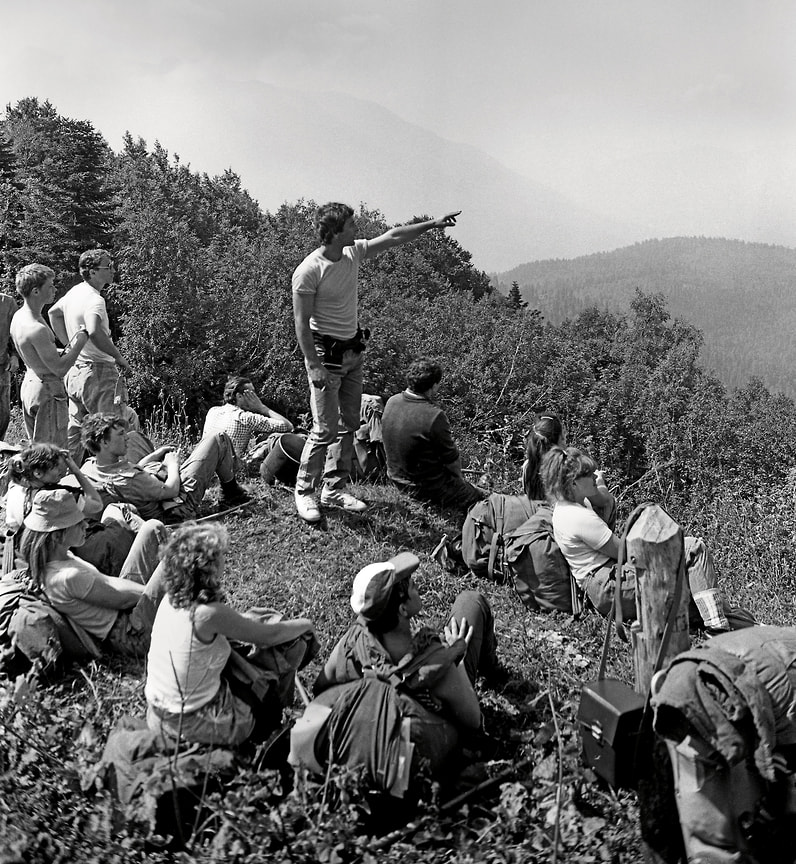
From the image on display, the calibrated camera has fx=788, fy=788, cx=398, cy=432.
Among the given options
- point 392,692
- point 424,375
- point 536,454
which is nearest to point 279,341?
point 424,375

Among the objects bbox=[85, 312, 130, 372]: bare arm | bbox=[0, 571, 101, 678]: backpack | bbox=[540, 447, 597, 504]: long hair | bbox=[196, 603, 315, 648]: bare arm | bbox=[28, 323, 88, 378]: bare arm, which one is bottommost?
bbox=[0, 571, 101, 678]: backpack

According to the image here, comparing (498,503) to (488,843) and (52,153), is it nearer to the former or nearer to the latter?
(488,843)

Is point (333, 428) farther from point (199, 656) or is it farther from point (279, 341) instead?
point (279, 341)

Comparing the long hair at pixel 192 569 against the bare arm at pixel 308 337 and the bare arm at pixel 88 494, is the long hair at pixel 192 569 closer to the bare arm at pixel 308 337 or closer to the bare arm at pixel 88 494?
the bare arm at pixel 88 494

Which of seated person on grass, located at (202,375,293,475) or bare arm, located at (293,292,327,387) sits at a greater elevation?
bare arm, located at (293,292,327,387)

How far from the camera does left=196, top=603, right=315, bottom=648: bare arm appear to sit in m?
3.54

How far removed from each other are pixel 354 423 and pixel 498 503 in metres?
1.44

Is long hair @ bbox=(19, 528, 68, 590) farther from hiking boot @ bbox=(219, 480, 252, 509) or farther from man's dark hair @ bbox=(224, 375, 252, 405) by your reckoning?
man's dark hair @ bbox=(224, 375, 252, 405)

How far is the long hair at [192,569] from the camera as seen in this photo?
139 inches

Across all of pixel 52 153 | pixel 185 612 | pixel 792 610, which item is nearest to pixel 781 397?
pixel 52 153

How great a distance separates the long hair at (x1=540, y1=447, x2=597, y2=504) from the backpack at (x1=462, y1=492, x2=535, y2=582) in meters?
0.55

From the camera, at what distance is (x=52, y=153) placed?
26.5 metres

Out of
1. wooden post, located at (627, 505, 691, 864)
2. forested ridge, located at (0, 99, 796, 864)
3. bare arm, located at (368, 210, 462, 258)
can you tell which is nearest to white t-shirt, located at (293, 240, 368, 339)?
bare arm, located at (368, 210, 462, 258)

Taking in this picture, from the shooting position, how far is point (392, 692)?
336cm
